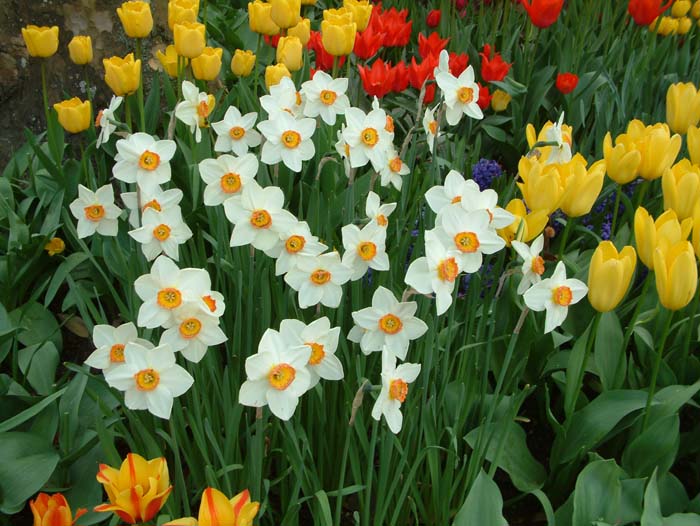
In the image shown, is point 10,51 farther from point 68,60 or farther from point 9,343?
point 9,343

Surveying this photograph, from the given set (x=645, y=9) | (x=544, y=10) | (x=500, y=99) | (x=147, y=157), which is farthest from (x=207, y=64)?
(x=645, y=9)

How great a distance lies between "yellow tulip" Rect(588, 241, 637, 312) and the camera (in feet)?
4.46

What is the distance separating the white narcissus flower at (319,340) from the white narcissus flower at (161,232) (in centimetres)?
37

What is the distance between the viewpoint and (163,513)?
55.2 inches

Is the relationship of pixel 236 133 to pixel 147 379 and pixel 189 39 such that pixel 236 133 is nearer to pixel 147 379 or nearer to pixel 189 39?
pixel 189 39

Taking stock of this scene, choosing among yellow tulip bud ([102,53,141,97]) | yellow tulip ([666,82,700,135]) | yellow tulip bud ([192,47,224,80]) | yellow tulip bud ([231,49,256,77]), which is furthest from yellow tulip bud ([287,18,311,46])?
yellow tulip ([666,82,700,135])

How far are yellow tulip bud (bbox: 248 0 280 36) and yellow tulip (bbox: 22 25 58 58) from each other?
2.03 ft

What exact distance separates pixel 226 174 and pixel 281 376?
1.62 ft

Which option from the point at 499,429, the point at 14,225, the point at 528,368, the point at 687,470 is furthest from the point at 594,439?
the point at 14,225

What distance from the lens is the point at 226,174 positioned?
1.44m

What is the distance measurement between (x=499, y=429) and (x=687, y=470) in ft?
2.21

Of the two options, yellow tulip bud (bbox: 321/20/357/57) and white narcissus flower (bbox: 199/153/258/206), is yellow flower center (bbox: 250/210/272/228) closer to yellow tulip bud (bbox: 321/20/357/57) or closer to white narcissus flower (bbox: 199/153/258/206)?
white narcissus flower (bbox: 199/153/258/206)

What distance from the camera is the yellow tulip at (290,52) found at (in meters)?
2.22

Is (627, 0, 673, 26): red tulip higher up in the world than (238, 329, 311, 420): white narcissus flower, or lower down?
higher up
